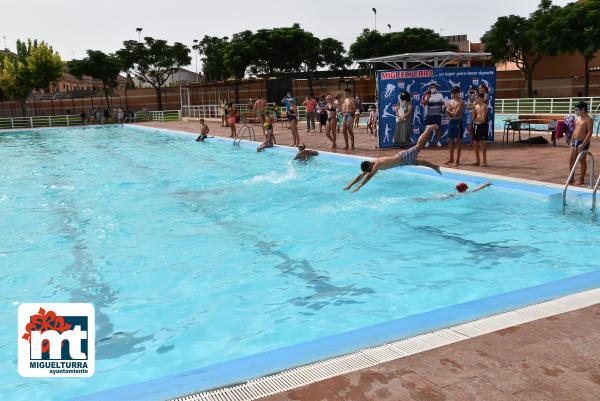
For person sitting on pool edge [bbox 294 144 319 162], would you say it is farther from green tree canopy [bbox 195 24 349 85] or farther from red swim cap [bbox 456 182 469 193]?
green tree canopy [bbox 195 24 349 85]

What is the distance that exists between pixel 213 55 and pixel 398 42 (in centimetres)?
2328

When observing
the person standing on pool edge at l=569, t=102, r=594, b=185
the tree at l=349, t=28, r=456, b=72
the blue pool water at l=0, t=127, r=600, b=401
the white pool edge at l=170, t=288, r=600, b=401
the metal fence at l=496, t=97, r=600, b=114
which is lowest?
the blue pool water at l=0, t=127, r=600, b=401

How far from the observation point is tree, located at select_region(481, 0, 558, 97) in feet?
144

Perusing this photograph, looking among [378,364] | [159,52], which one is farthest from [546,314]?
[159,52]

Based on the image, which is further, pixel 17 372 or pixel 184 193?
pixel 184 193

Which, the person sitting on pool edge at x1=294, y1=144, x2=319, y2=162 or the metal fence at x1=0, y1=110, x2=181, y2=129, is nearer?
the person sitting on pool edge at x1=294, y1=144, x2=319, y2=162

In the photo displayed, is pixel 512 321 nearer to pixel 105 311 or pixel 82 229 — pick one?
pixel 105 311

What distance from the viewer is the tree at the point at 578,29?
36.2 m

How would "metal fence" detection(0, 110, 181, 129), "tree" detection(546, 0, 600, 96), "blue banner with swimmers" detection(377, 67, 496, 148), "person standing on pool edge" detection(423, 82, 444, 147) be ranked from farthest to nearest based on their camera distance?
"metal fence" detection(0, 110, 181, 129) < "tree" detection(546, 0, 600, 96) < "blue banner with swimmers" detection(377, 67, 496, 148) < "person standing on pool edge" detection(423, 82, 444, 147)

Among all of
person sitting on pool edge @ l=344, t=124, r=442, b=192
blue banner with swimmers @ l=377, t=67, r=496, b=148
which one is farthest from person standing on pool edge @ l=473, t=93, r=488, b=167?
blue banner with swimmers @ l=377, t=67, r=496, b=148

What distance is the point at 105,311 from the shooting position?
5430 millimetres

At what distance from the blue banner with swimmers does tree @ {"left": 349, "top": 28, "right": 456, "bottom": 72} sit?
39.4 meters

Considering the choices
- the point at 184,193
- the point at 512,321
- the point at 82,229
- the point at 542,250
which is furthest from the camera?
the point at 184,193

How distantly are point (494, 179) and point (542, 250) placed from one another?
307 cm
